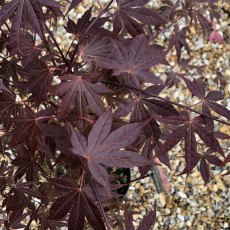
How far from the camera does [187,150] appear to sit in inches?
41.5

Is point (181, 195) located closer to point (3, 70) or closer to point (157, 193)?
point (157, 193)

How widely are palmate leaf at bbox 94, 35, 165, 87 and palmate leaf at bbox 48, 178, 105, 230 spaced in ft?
1.10

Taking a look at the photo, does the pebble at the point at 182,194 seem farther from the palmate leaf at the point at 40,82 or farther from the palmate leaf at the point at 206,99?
the palmate leaf at the point at 40,82

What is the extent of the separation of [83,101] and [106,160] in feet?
0.64

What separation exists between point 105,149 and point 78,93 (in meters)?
0.18

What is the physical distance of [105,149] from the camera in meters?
0.96

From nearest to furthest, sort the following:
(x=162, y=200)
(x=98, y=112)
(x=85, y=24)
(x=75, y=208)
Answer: (x=75, y=208), (x=98, y=112), (x=85, y=24), (x=162, y=200)

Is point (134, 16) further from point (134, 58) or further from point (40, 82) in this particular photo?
point (40, 82)

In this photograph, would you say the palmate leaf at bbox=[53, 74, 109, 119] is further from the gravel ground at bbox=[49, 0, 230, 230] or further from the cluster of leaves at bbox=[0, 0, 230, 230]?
the gravel ground at bbox=[49, 0, 230, 230]

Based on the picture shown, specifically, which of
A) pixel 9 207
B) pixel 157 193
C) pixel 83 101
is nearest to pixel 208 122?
pixel 83 101

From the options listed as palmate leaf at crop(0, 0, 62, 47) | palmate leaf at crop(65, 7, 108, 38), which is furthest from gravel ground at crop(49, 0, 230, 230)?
palmate leaf at crop(0, 0, 62, 47)

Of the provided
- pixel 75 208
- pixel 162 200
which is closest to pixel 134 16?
pixel 75 208

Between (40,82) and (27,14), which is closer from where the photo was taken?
(27,14)

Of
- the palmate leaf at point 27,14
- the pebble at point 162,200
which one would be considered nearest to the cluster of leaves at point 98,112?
the palmate leaf at point 27,14
